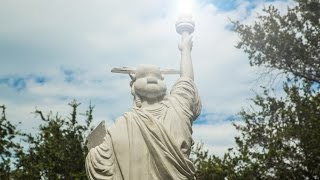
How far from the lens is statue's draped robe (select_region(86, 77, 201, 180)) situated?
577cm

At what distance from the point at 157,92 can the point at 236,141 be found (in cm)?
1511

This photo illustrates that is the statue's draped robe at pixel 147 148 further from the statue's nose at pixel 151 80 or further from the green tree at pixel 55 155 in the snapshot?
the green tree at pixel 55 155

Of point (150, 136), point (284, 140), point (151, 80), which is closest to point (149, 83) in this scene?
point (151, 80)

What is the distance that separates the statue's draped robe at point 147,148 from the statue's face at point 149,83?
210mm

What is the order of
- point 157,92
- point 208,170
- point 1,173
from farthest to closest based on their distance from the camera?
point 208,170, point 1,173, point 157,92

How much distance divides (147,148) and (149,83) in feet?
2.90

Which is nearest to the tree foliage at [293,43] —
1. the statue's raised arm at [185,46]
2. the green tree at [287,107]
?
the green tree at [287,107]

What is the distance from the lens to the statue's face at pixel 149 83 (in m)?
6.33

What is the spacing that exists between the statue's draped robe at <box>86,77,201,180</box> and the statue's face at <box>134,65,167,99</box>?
0.69ft

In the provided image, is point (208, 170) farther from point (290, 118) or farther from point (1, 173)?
point (1, 173)

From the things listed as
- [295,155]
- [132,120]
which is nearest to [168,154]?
[132,120]

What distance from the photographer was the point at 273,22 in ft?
65.9

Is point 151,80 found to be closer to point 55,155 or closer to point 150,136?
point 150,136

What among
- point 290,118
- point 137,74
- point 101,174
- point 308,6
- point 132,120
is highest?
point 308,6
